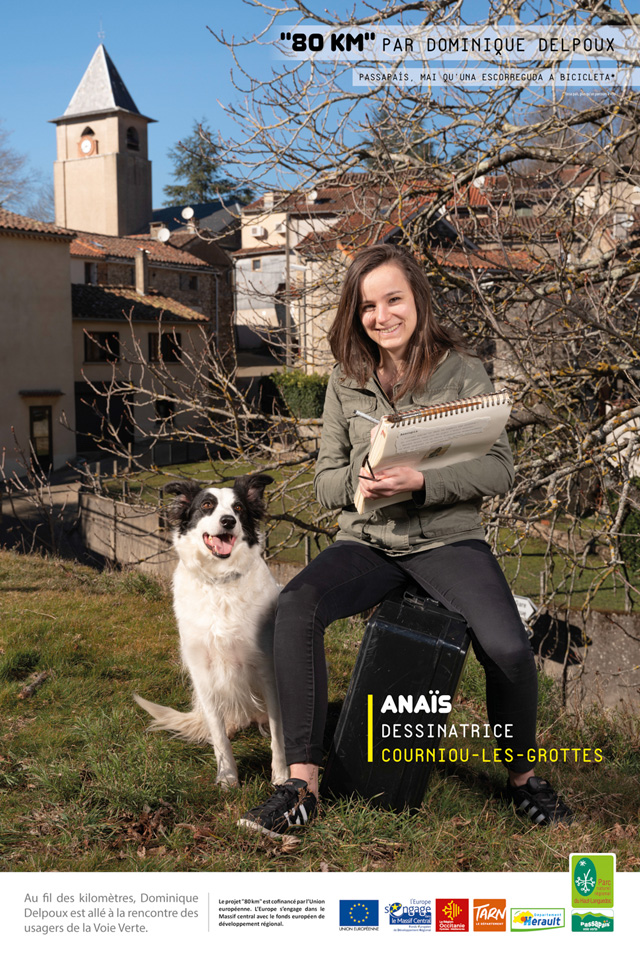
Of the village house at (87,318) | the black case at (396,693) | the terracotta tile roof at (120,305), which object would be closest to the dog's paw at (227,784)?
the black case at (396,693)

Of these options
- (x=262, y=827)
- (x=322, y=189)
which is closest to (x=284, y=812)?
(x=262, y=827)

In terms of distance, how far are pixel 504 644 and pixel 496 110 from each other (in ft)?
14.6

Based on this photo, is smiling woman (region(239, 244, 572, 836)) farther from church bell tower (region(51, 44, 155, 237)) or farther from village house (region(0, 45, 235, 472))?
church bell tower (region(51, 44, 155, 237))

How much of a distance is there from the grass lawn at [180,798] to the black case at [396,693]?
0.09 meters

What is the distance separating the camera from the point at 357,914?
2.37 m

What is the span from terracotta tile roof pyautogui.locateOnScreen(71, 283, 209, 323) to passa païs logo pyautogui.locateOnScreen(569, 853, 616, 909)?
2557 cm

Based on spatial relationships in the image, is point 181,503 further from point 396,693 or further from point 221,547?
point 396,693

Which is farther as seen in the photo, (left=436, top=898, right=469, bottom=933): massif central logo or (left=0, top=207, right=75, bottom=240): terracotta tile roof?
(left=0, top=207, right=75, bottom=240): terracotta tile roof

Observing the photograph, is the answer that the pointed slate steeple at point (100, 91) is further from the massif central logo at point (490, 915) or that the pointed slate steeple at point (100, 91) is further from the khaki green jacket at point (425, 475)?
the massif central logo at point (490, 915)

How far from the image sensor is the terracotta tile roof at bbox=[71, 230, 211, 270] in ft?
98.7

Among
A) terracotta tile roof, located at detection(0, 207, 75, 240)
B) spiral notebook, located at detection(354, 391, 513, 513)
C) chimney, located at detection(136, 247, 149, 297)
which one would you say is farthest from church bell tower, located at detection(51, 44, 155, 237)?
spiral notebook, located at detection(354, 391, 513, 513)

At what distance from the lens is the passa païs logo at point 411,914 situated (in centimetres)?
237

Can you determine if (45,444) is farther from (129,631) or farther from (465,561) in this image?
(465,561)

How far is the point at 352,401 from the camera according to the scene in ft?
9.70
